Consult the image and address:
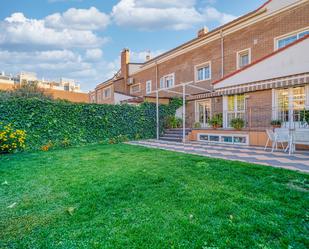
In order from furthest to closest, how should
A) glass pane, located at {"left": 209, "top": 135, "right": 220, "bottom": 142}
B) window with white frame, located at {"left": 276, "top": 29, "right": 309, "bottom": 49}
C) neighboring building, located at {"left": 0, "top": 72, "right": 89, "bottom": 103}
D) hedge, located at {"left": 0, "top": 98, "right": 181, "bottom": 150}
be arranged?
neighboring building, located at {"left": 0, "top": 72, "right": 89, "bottom": 103} < glass pane, located at {"left": 209, "top": 135, "right": 220, "bottom": 142} < window with white frame, located at {"left": 276, "top": 29, "right": 309, "bottom": 49} < hedge, located at {"left": 0, "top": 98, "right": 181, "bottom": 150}

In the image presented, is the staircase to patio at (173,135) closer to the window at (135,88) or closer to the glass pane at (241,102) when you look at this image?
the glass pane at (241,102)

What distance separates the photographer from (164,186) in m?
5.61

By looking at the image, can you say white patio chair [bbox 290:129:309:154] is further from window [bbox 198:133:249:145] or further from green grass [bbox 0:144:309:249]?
green grass [bbox 0:144:309:249]

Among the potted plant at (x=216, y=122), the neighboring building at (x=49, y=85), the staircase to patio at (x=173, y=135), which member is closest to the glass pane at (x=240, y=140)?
the potted plant at (x=216, y=122)

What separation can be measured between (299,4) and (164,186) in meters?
17.3

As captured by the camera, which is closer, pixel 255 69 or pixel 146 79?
pixel 255 69

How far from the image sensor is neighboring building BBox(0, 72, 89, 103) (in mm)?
34928

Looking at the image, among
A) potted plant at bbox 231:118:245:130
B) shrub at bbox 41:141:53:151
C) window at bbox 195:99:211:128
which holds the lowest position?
shrub at bbox 41:141:53:151

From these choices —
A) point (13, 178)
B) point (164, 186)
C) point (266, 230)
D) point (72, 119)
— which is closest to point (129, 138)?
point (72, 119)

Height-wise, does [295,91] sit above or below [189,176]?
above

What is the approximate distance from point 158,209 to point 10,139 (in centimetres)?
1291

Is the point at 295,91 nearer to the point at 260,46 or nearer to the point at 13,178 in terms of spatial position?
the point at 260,46

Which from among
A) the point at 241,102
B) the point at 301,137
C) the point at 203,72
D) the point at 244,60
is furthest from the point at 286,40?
the point at 203,72

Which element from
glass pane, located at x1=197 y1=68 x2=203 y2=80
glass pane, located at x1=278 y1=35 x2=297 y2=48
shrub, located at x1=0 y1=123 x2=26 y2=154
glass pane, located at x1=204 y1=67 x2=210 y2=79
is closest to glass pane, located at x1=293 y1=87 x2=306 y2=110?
glass pane, located at x1=278 y1=35 x2=297 y2=48
